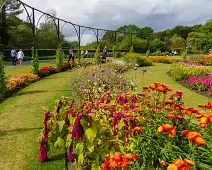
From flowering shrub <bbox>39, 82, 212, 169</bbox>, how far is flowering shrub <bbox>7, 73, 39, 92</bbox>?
5881 millimetres

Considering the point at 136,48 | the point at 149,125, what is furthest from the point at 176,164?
the point at 136,48

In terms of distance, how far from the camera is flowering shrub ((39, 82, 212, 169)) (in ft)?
6.34

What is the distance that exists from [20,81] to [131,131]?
7907mm

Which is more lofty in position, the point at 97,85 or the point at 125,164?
the point at 125,164

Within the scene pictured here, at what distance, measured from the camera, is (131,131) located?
2455 mm

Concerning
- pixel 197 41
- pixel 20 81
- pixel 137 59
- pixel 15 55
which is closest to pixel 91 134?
pixel 20 81

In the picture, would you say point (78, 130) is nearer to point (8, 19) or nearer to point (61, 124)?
point (61, 124)

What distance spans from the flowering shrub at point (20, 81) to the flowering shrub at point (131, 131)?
588 cm

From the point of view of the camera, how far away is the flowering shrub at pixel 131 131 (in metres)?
1.93

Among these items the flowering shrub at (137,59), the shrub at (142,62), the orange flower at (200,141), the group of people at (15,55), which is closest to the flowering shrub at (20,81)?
the orange flower at (200,141)

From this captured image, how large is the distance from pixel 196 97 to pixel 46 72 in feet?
27.2

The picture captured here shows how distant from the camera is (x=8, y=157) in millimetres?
3506

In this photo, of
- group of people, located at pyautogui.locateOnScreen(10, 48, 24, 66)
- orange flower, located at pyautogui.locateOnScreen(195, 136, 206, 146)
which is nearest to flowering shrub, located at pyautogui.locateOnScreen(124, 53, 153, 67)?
Answer: group of people, located at pyautogui.locateOnScreen(10, 48, 24, 66)

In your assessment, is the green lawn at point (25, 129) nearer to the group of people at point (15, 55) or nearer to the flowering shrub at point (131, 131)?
the flowering shrub at point (131, 131)
